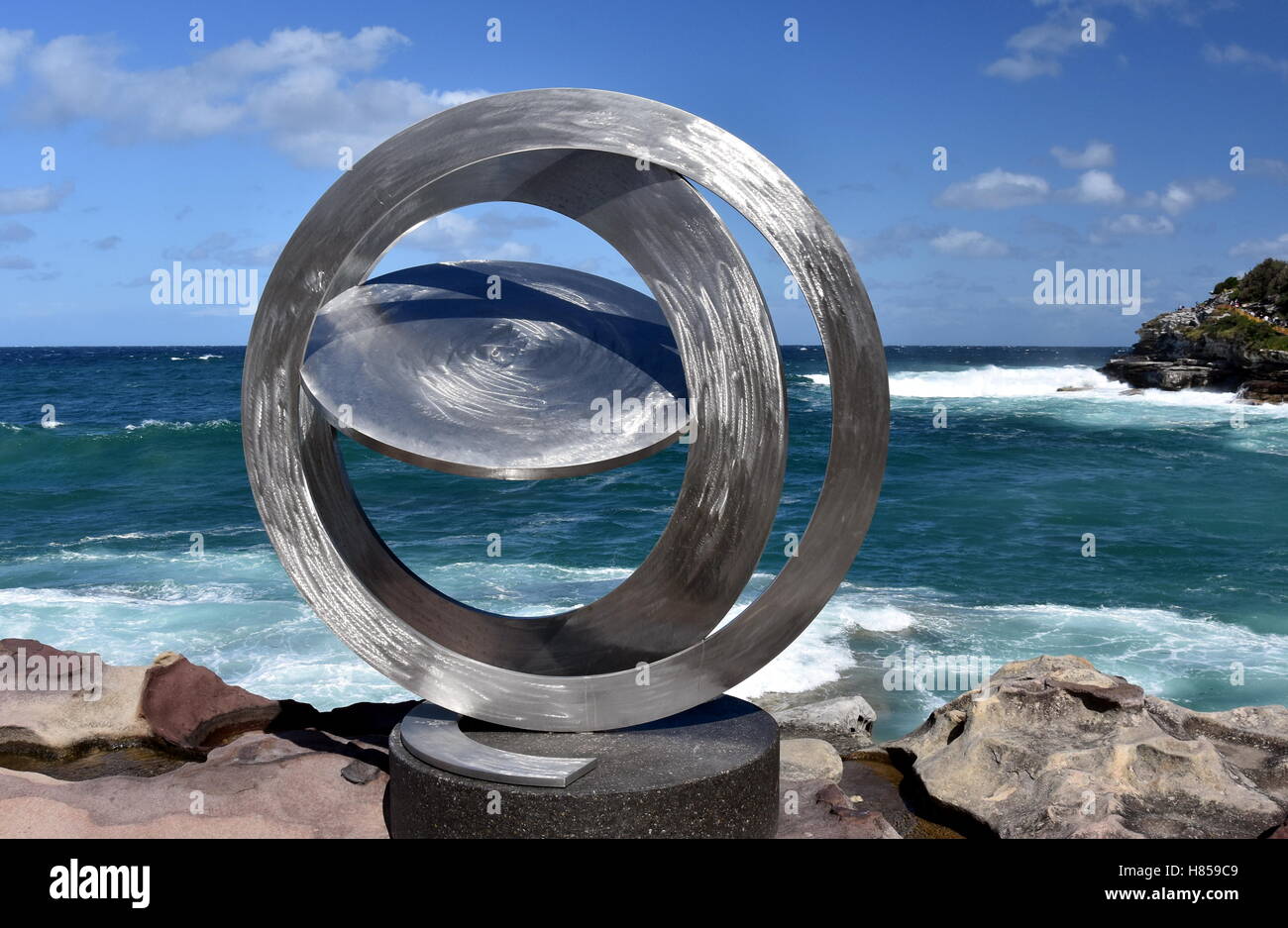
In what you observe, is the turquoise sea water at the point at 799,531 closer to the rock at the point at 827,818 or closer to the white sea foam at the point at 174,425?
the white sea foam at the point at 174,425

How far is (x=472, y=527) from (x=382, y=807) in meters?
14.7

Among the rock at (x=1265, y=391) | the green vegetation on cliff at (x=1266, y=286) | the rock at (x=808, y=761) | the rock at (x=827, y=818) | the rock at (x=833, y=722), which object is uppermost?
the green vegetation on cliff at (x=1266, y=286)

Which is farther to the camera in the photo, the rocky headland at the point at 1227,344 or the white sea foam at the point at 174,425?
the rocky headland at the point at 1227,344

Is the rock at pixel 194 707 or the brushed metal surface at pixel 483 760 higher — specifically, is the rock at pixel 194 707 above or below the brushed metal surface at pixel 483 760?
below

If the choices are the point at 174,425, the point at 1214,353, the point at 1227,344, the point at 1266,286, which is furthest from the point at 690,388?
the point at 1266,286

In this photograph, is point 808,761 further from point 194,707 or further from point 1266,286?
point 1266,286

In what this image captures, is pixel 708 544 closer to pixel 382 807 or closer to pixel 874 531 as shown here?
pixel 382 807

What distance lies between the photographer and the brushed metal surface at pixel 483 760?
5.84m

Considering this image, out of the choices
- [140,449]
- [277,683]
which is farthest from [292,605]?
[140,449]

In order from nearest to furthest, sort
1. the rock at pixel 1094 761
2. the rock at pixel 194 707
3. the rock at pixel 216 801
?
the rock at pixel 216 801
the rock at pixel 1094 761
the rock at pixel 194 707

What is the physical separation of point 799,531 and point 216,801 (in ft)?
52.6

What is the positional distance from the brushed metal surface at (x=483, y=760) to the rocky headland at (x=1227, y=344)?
45.4 m

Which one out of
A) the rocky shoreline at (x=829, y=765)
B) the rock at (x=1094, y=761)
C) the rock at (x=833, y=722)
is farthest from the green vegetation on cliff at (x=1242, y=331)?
the rocky shoreline at (x=829, y=765)

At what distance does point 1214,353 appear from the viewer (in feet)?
158
